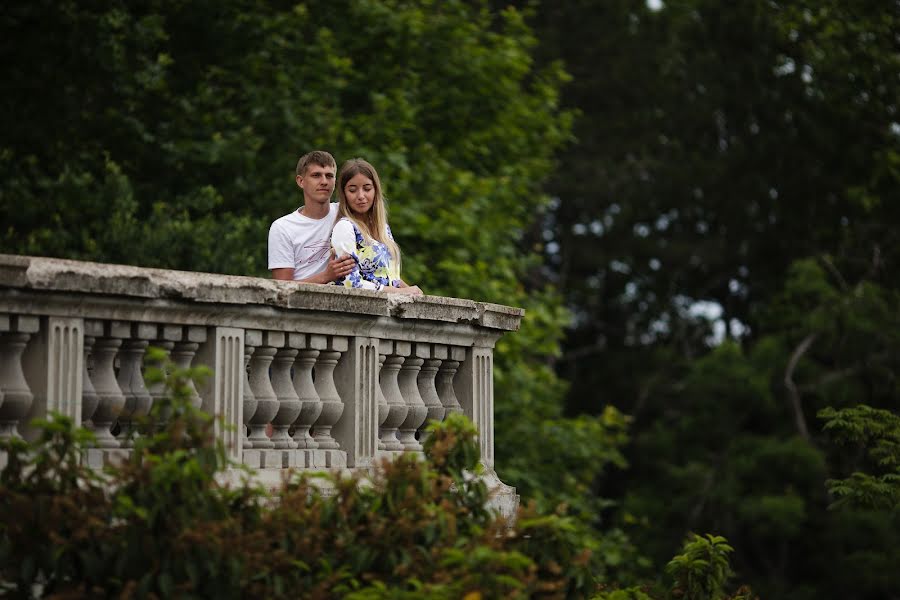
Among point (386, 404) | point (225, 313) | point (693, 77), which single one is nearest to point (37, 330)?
point (225, 313)

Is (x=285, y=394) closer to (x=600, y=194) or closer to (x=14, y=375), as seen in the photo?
(x=14, y=375)

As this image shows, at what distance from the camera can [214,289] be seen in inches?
268

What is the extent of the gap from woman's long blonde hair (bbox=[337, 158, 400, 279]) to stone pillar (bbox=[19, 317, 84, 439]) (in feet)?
7.78

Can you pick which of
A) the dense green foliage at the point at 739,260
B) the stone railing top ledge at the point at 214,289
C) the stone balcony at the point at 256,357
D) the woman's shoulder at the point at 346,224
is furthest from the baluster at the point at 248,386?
the dense green foliage at the point at 739,260

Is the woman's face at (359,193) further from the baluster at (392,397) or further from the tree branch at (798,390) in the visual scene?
the tree branch at (798,390)

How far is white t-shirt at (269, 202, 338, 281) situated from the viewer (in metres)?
8.45

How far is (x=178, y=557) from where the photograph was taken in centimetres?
573

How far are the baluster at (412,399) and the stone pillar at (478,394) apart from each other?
361 millimetres

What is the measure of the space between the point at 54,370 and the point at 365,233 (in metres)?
2.51

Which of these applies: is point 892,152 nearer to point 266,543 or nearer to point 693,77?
point 693,77

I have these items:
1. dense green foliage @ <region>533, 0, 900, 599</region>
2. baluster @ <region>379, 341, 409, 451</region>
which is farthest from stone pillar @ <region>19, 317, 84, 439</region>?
dense green foliage @ <region>533, 0, 900, 599</region>

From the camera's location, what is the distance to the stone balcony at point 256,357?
20.7ft

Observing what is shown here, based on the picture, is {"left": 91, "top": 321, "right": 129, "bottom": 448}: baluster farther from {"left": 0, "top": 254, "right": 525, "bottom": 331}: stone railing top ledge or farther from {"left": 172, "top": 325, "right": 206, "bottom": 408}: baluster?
{"left": 172, "top": 325, "right": 206, "bottom": 408}: baluster

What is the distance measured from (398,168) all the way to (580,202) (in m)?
17.8
